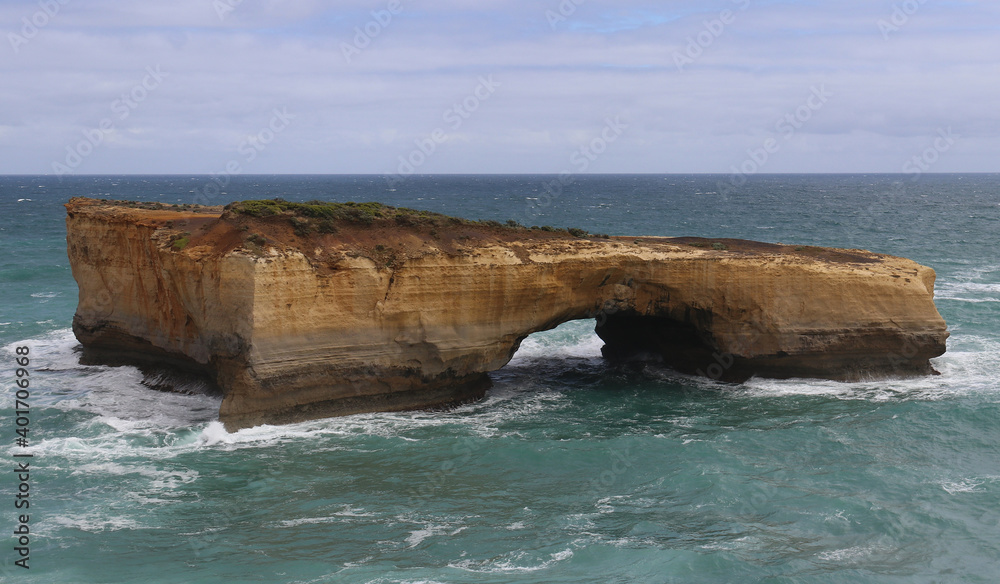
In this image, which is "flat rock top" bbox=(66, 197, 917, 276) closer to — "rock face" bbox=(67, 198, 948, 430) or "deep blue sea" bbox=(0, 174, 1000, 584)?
"rock face" bbox=(67, 198, 948, 430)

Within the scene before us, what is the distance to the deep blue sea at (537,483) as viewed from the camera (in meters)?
14.7

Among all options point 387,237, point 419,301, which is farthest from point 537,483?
point 387,237

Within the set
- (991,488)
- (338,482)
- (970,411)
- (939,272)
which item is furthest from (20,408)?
(939,272)

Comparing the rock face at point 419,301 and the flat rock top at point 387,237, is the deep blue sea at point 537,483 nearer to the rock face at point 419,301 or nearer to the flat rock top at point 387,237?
the rock face at point 419,301

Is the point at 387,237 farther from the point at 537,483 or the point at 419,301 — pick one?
the point at 537,483

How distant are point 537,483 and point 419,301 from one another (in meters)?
6.50

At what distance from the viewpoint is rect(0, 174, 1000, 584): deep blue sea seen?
14.7 m

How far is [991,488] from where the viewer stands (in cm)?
1788

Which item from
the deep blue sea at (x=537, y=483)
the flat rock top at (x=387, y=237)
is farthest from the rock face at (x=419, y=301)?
the deep blue sea at (x=537, y=483)

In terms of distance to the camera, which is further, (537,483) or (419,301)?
(419,301)

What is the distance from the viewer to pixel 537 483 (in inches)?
720

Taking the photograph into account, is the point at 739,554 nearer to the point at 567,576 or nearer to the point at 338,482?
the point at 567,576

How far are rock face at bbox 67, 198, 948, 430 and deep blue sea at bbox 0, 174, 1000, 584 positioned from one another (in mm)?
960

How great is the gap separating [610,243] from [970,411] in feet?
36.4
